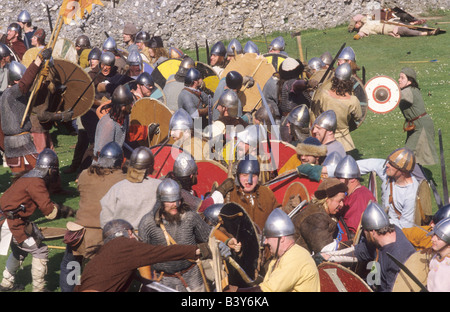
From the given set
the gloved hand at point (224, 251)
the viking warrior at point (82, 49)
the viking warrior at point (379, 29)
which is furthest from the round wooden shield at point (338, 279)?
the viking warrior at point (379, 29)

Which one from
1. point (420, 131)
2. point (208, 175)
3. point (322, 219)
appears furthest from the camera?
point (420, 131)

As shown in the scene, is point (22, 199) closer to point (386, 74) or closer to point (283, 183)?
point (283, 183)

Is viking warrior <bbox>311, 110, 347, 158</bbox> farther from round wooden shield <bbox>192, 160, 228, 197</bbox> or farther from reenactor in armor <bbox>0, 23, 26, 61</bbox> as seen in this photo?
reenactor in armor <bbox>0, 23, 26, 61</bbox>

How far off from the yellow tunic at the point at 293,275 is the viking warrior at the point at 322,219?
0.96m

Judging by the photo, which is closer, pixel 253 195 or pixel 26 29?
pixel 253 195

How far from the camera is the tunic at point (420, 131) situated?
32.6 feet

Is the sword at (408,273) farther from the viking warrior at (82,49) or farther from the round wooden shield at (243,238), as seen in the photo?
the viking warrior at (82,49)

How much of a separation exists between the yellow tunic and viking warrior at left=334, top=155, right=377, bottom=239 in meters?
1.48

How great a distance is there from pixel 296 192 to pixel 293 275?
2139 millimetres

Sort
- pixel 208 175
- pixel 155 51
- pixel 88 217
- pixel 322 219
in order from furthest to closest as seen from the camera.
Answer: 1. pixel 155 51
2. pixel 208 175
3. pixel 88 217
4. pixel 322 219

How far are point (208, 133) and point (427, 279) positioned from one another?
4523mm

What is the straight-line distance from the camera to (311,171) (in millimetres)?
7457

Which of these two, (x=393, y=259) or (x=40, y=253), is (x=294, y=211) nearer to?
(x=393, y=259)

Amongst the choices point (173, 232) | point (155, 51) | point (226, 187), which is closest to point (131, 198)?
point (173, 232)
